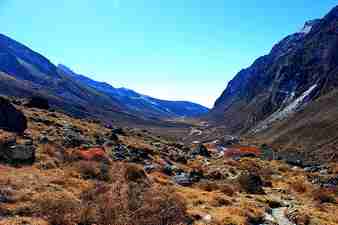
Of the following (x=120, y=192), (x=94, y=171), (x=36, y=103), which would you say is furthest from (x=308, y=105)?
(x=120, y=192)

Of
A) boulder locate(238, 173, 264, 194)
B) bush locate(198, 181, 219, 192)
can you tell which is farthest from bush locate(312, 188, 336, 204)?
bush locate(198, 181, 219, 192)

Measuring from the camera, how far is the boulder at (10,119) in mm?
30875

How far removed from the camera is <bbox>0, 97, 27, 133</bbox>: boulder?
30.9 meters

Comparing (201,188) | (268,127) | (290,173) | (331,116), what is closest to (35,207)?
(201,188)

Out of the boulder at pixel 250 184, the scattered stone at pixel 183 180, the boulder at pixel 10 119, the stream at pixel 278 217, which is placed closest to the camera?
the stream at pixel 278 217

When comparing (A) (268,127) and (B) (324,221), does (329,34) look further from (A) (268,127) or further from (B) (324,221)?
(B) (324,221)

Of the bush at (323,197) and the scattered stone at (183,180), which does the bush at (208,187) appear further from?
the bush at (323,197)

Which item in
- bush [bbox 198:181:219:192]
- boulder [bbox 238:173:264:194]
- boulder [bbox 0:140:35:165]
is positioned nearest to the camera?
boulder [bbox 0:140:35:165]

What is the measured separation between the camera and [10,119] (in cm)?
3148

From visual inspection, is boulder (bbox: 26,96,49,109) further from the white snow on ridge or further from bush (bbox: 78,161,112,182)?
the white snow on ridge

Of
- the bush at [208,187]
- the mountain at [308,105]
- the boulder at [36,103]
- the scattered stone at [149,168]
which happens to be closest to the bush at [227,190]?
the bush at [208,187]

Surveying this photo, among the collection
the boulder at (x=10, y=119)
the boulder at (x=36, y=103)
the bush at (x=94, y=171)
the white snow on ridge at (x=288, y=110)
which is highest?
the white snow on ridge at (x=288, y=110)

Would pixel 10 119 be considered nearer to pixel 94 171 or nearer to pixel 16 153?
pixel 16 153

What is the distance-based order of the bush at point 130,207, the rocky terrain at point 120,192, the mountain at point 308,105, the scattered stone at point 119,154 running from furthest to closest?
the mountain at point 308,105
the scattered stone at point 119,154
the rocky terrain at point 120,192
the bush at point 130,207
